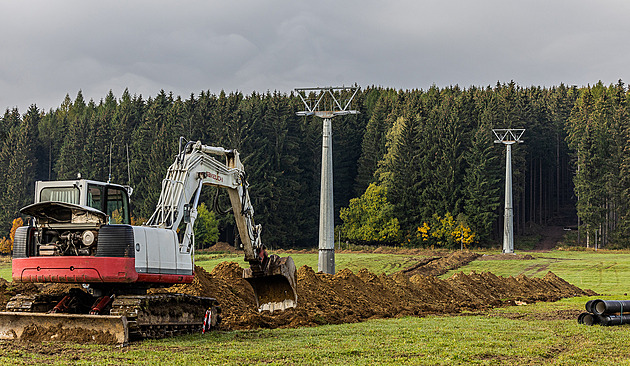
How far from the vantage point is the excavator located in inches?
561

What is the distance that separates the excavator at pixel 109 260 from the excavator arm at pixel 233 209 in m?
0.03

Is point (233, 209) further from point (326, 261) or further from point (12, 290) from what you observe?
point (326, 261)

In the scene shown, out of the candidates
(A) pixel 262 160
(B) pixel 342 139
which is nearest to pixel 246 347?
(A) pixel 262 160

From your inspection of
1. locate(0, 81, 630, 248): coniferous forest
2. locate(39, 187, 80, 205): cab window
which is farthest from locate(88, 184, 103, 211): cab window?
locate(0, 81, 630, 248): coniferous forest

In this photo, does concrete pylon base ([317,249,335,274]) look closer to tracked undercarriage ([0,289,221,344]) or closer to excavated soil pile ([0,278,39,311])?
excavated soil pile ([0,278,39,311])

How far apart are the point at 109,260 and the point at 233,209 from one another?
19.5 feet

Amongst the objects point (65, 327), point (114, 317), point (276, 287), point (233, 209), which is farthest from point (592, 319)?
point (65, 327)

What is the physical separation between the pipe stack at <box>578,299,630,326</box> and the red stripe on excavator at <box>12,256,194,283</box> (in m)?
12.5

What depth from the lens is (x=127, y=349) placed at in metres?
13.4

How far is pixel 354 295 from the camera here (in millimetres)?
24578

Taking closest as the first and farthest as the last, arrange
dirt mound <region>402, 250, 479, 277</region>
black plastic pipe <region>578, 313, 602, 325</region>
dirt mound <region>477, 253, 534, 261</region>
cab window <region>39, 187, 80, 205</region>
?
cab window <region>39, 187, 80, 205</region> < black plastic pipe <region>578, 313, 602, 325</region> < dirt mound <region>402, 250, 479, 277</region> < dirt mound <region>477, 253, 534, 261</region>

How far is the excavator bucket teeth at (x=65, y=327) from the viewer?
13977mm

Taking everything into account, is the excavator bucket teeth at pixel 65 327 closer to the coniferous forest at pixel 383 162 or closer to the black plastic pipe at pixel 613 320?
the black plastic pipe at pixel 613 320

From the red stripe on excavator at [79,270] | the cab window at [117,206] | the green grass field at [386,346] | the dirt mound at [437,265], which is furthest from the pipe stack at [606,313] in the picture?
the dirt mound at [437,265]
